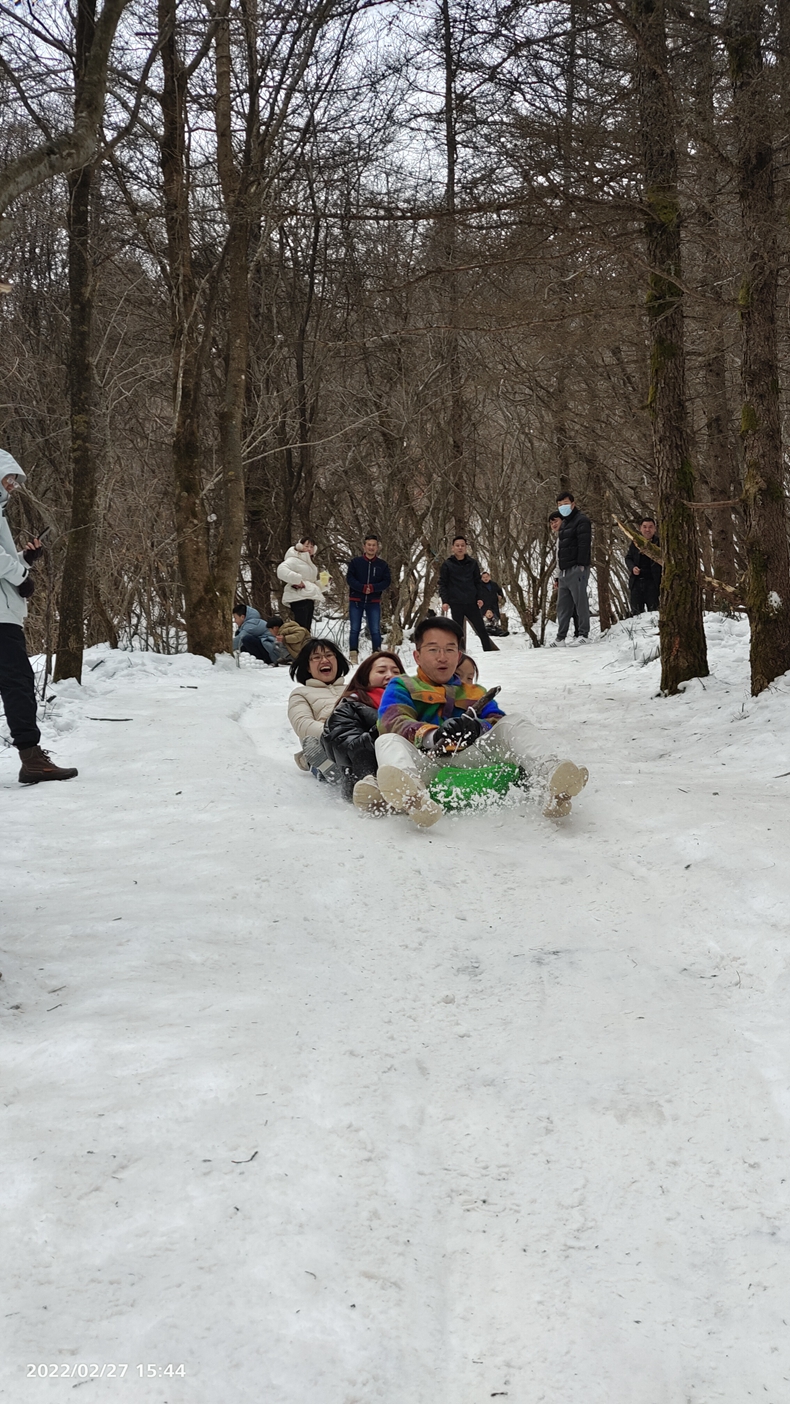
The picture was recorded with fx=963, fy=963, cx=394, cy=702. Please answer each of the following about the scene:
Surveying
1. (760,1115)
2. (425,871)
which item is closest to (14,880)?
(425,871)

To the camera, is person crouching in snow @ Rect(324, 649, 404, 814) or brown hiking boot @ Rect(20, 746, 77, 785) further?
brown hiking boot @ Rect(20, 746, 77, 785)

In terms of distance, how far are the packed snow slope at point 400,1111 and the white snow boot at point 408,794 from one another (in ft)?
0.43

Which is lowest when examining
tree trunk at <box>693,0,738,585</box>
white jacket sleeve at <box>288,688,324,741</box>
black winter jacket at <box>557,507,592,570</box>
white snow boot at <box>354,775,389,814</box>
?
white snow boot at <box>354,775,389,814</box>

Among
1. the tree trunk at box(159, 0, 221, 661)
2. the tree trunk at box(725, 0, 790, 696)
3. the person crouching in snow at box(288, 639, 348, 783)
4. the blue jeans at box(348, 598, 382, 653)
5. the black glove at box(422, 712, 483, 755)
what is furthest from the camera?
the blue jeans at box(348, 598, 382, 653)

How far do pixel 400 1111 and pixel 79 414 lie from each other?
7.38 metres

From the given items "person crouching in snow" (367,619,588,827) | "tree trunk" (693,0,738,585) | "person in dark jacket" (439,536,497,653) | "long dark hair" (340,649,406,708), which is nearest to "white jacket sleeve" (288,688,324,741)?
"long dark hair" (340,649,406,708)

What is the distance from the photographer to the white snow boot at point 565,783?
14.4ft

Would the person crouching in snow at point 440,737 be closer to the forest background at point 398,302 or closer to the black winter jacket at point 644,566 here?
the forest background at point 398,302

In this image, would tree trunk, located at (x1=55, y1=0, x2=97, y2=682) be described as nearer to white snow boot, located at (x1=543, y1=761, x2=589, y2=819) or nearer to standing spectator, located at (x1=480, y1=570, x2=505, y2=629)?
white snow boot, located at (x1=543, y1=761, x2=589, y2=819)

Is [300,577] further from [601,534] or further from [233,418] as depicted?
[601,534]

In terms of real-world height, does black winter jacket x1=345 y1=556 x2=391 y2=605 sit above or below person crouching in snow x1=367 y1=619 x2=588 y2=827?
above

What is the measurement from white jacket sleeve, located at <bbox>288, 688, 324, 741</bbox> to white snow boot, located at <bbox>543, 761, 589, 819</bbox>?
189 centimetres

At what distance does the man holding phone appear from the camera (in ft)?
16.9

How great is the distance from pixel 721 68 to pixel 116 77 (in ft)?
23.3
